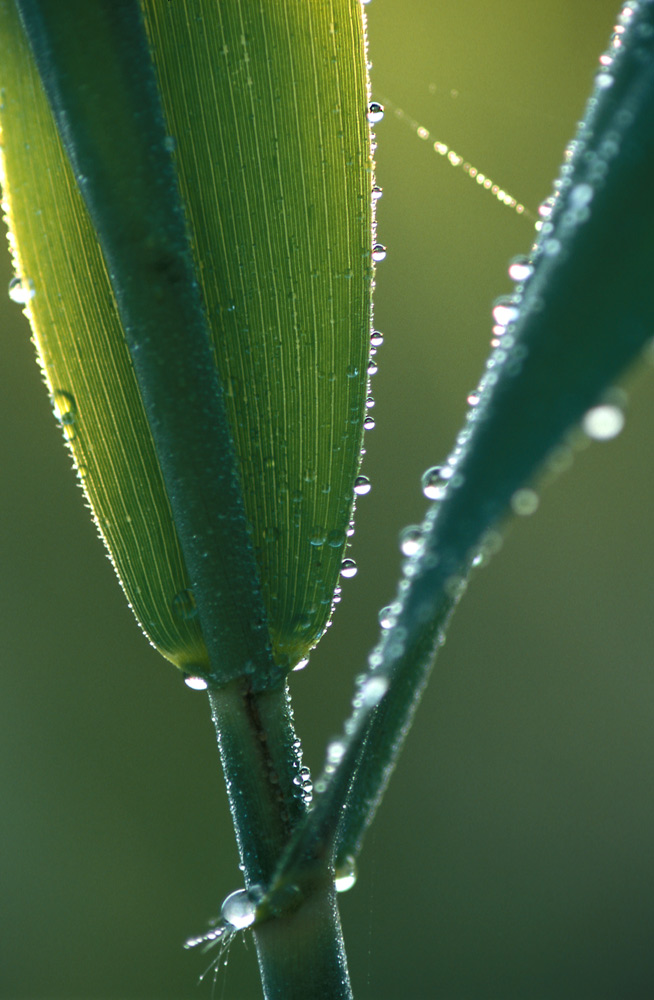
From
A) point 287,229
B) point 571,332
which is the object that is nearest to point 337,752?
point 571,332

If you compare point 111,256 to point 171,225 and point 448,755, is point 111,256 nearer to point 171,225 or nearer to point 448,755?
point 171,225

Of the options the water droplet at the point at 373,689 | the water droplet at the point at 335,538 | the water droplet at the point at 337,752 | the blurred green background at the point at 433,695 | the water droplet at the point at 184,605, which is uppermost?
→ the blurred green background at the point at 433,695

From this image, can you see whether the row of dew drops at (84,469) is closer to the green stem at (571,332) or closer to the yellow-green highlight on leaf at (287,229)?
the yellow-green highlight on leaf at (287,229)

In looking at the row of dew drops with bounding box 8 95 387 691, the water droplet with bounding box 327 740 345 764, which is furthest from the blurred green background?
the water droplet with bounding box 327 740 345 764

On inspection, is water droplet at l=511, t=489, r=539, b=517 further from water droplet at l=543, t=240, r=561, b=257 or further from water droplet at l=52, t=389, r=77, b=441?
water droplet at l=52, t=389, r=77, b=441

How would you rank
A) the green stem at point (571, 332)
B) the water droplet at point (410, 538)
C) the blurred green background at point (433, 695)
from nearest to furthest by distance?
the green stem at point (571, 332) < the water droplet at point (410, 538) < the blurred green background at point (433, 695)

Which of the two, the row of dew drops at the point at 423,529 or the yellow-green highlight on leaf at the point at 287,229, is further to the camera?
the yellow-green highlight on leaf at the point at 287,229

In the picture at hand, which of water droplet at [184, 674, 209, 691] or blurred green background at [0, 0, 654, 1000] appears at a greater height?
blurred green background at [0, 0, 654, 1000]

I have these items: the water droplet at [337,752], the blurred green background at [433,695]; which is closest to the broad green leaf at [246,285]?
the water droplet at [337,752]
